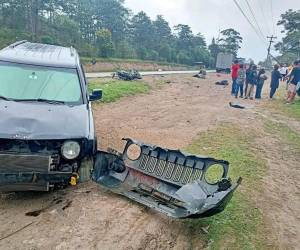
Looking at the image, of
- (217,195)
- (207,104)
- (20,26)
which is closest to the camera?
(217,195)

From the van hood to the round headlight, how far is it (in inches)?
3.6

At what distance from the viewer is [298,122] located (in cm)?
1198

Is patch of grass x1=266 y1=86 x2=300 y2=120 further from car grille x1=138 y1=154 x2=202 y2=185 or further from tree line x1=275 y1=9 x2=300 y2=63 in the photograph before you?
tree line x1=275 y1=9 x2=300 y2=63

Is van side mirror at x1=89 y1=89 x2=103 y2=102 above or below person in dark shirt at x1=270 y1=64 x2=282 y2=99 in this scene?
below

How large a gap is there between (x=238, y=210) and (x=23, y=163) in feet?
9.36

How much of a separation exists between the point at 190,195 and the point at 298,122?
29.2ft

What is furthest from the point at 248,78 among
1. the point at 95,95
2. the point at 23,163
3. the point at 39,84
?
the point at 23,163

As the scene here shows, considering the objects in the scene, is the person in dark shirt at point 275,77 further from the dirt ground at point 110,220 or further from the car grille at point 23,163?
the car grille at point 23,163

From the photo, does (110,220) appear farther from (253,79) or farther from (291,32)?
(291,32)

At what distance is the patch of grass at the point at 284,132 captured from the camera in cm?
914

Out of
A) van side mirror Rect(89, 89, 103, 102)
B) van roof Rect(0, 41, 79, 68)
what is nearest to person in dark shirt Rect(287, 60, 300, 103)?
van roof Rect(0, 41, 79, 68)

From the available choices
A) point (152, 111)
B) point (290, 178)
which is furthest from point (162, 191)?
point (152, 111)

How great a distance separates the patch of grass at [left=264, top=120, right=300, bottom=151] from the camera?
9.14m

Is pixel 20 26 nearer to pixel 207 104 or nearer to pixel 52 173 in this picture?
pixel 207 104
